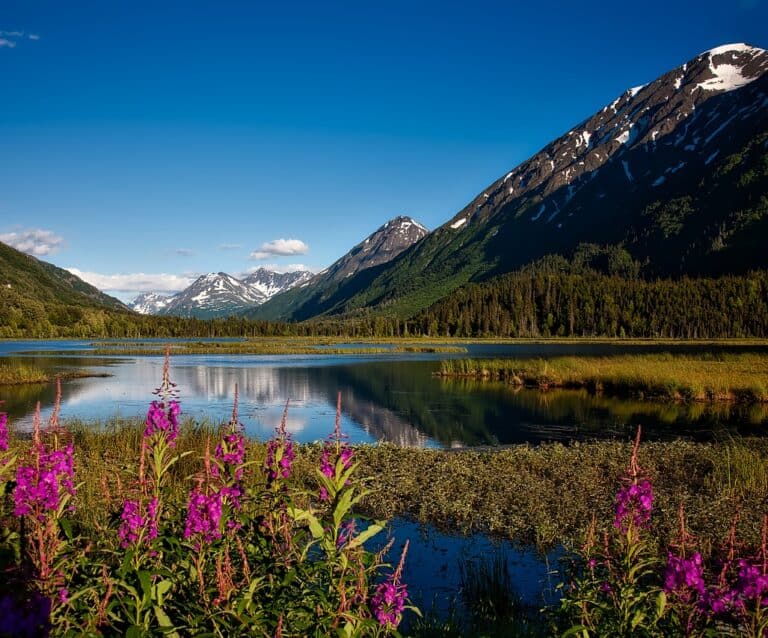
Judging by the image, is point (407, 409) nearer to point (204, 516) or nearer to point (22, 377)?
point (22, 377)

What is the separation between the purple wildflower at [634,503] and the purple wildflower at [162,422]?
4.68 m

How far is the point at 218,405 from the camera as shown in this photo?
4084 cm

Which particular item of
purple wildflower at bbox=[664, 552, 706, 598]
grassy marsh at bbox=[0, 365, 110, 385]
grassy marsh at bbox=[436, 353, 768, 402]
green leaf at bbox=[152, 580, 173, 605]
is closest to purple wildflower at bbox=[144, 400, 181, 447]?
green leaf at bbox=[152, 580, 173, 605]

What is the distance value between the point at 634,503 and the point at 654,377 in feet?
140

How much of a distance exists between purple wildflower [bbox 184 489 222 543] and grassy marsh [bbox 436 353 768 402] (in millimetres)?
42366

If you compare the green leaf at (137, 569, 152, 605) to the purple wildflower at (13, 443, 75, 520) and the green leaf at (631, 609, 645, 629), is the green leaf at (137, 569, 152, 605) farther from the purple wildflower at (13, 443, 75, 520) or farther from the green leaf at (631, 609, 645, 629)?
the green leaf at (631, 609, 645, 629)

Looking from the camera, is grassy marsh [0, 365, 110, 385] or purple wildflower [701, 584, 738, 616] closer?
purple wildflower [701, 584, 738, 616]

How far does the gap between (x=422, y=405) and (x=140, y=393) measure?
2280cm

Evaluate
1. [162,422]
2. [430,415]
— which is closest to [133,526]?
[162,422]

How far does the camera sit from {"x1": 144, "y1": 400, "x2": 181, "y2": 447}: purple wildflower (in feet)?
20.8

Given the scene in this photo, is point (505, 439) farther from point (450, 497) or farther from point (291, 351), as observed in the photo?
point (291, 351)

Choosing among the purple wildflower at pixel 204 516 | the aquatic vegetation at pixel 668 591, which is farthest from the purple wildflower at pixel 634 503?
the purple wildflower at pixel 204 516

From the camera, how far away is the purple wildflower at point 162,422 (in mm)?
6336

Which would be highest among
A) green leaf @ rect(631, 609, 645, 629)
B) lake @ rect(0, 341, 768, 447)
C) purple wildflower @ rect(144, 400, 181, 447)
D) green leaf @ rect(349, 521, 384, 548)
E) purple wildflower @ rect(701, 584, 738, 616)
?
purple wildflower @ rect(144, 400, 181, 447)
